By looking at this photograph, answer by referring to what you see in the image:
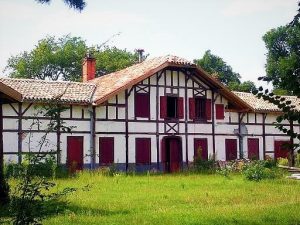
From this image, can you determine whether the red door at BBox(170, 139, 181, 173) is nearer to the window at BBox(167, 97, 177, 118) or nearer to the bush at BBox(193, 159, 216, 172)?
the bush at BBox(193, 159, 216, 172)

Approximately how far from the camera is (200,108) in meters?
26.4

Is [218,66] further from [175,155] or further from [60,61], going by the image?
[175,155]

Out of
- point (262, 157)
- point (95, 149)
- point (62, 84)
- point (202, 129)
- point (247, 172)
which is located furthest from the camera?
point (262, 157)

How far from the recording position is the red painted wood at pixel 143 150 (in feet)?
78.3

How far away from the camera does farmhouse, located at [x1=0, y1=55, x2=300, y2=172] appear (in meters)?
21.5

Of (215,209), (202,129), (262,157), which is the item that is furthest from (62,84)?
(215,209)

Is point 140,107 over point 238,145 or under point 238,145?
over

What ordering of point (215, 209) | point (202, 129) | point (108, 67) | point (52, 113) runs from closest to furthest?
1. point (52, 113)
2. point (215, 209)
3. point (202, 129)
4. point (108, 67)

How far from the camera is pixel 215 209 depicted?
34.3ft

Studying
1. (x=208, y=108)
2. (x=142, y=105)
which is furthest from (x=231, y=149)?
(x=142, y=105)

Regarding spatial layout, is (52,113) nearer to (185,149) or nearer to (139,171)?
(139,171)

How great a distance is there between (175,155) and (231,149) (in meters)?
4.16

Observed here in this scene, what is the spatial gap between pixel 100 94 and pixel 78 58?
3116 cm

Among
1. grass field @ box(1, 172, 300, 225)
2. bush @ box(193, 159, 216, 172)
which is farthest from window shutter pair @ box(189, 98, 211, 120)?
grass field @ box(1, 172, 300, 225)
